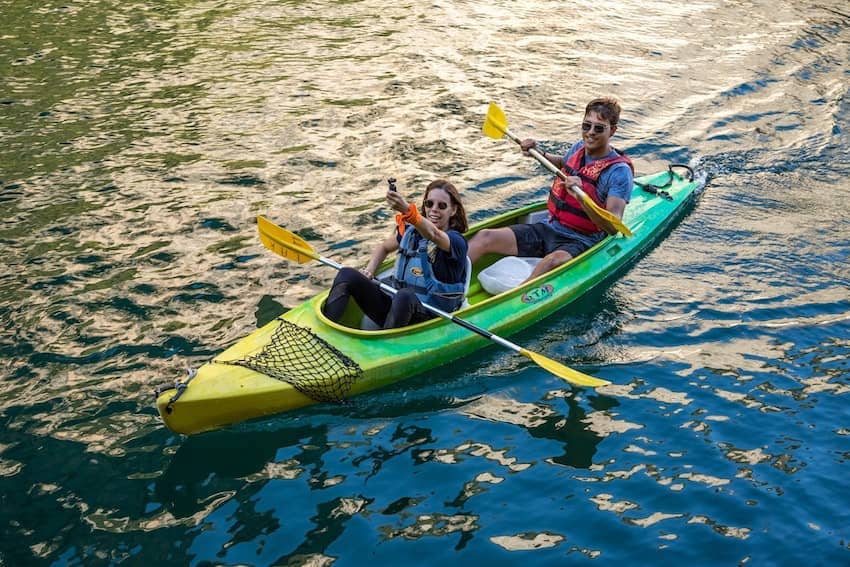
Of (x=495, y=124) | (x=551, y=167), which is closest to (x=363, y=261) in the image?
(x=495, y=124)

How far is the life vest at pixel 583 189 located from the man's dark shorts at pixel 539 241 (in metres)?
0.15

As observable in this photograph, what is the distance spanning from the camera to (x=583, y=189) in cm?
824

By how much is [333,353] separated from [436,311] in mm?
840

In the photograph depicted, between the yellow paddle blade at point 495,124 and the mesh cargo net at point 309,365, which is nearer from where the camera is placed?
the mesh cargo net at point 309,365

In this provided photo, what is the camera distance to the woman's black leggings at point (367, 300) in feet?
22.2

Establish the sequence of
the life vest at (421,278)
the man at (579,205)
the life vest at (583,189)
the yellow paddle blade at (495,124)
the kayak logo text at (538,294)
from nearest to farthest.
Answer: the life vest at (421,278), the kayak logo text at (538,294), the man at (579,205), the life vest at (583,189), the yellow paddle blade at (495,124)

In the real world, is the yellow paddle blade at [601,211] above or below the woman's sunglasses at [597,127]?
below

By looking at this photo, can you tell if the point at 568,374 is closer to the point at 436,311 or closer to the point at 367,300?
the point at 436,311

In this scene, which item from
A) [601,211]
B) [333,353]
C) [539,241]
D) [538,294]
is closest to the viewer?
[333,353]

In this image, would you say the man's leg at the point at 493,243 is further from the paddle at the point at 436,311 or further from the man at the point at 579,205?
the paddle at the point at 436,311

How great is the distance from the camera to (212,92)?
1312 centimetres

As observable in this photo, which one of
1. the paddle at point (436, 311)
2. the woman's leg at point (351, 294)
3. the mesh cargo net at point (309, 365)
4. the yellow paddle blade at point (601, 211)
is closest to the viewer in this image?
the mesh cargo net at point (309, 365)

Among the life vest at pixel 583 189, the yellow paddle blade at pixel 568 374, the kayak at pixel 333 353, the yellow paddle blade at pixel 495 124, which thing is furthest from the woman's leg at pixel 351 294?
the yellow paddle blade at pixel 495 124

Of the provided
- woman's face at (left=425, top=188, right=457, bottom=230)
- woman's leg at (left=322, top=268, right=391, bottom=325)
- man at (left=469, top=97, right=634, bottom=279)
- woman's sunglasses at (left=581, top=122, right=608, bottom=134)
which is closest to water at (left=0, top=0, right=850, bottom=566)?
man at (left=469, top=97, right=634, bottom=279)
